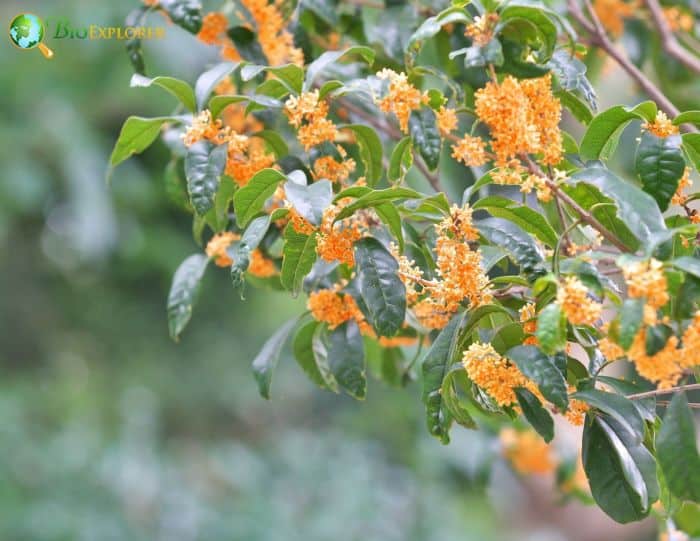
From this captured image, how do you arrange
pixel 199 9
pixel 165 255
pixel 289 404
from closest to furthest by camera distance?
pixel 199 9, pixel 165 255, pixel 289 404

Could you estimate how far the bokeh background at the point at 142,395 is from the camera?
9.49 ft

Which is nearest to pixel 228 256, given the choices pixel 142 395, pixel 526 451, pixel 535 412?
pixel 535 412

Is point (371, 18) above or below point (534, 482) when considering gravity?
above

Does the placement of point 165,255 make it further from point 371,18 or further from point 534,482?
point 371,18

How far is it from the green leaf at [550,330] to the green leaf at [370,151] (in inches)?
13.6

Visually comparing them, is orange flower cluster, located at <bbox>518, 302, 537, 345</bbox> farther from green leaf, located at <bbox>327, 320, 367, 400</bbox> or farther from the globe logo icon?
the globe logo icon

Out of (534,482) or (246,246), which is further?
(534,482)

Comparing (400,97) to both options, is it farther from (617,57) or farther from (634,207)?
(617,57)

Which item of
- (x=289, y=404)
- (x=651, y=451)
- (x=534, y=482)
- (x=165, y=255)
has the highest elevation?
(x=651, y=451)

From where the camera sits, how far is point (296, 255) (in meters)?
0.68

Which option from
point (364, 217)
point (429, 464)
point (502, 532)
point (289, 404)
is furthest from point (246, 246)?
point (289, 404)

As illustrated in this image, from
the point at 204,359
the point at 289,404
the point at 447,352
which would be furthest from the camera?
the point at 289,404

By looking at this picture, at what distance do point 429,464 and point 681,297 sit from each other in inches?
89.5

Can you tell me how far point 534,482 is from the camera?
2795 mm
